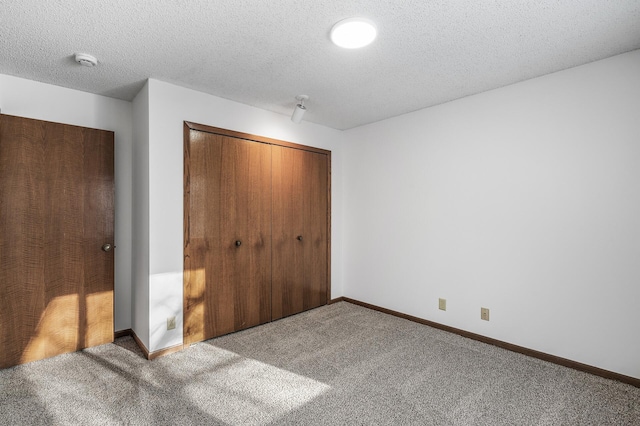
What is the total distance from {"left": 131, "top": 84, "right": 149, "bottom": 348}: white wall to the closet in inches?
12.5

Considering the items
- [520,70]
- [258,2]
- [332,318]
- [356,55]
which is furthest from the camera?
[332,318]

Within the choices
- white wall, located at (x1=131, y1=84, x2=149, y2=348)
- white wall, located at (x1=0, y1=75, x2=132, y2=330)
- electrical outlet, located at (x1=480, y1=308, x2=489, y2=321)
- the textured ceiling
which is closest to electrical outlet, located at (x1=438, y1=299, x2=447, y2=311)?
electrical outlet, located at (x1=480, y1=308, x2=489, y2=321)

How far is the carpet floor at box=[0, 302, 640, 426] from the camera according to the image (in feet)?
6.07

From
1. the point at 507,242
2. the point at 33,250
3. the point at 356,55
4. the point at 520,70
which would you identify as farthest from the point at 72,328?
the point at 520,70

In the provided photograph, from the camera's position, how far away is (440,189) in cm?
328

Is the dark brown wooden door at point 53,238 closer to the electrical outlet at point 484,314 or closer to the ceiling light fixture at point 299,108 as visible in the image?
the ceiling light fixture at point 299,108

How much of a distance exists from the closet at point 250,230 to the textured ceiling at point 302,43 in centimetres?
66

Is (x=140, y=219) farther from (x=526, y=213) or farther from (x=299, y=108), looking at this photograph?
(x=526, y=213)

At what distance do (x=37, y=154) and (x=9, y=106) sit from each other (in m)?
0.43

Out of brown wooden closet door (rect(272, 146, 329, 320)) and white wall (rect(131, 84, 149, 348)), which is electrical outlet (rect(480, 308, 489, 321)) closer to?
brown wooden closet door (rect(272, 146, 329, 320))

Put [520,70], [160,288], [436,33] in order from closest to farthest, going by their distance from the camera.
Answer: [436,33] → [520,70] → [160,288]

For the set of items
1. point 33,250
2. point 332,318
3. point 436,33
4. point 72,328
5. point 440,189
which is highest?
point 436,33

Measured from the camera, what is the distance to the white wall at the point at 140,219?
2.70 meters

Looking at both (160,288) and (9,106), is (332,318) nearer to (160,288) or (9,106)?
(160,288)
